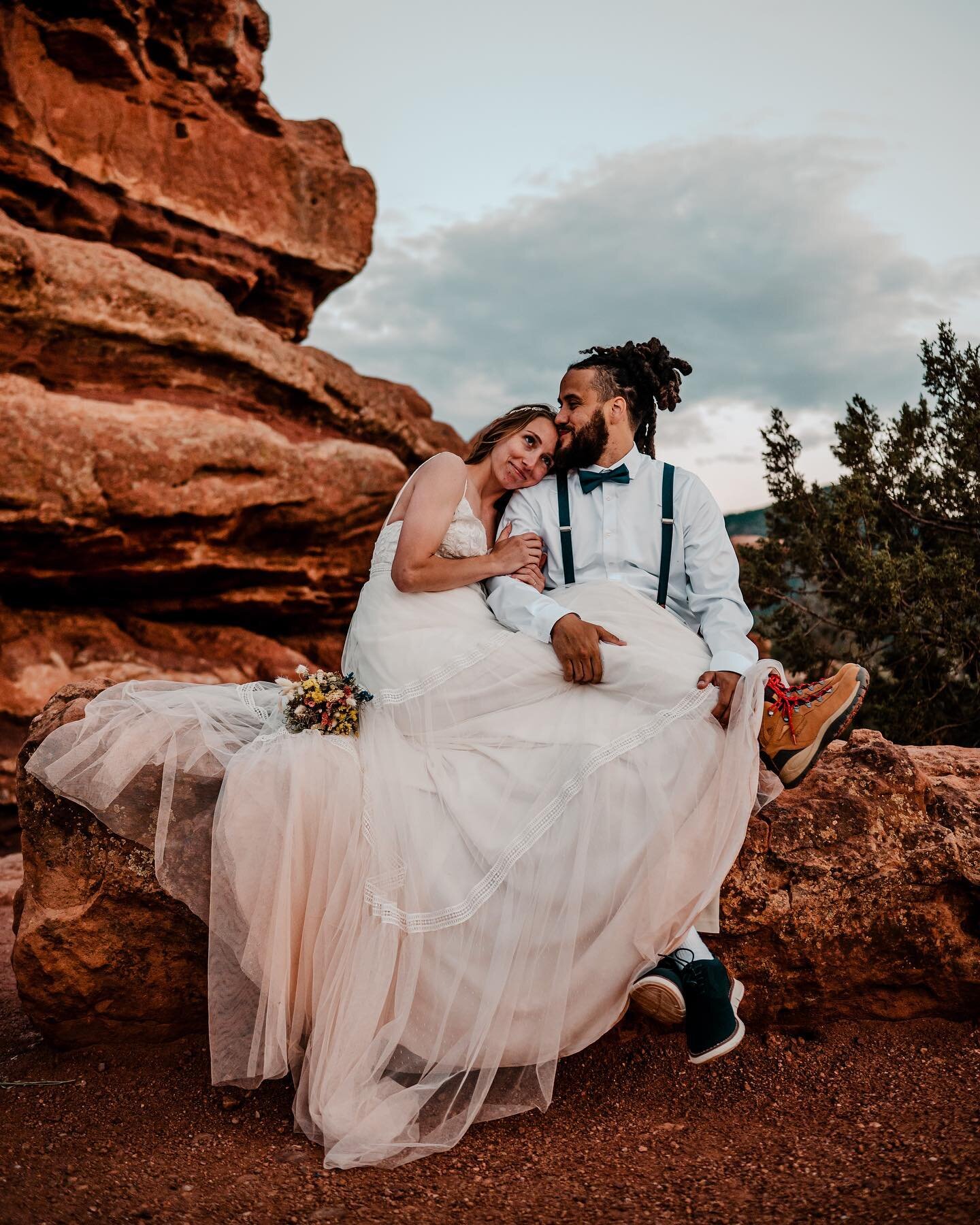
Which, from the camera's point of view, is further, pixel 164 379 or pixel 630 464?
pixel 164 379

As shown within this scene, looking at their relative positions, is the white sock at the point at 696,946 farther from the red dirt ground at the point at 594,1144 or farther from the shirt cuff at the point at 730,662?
the shirt cuff at the point at 730,662

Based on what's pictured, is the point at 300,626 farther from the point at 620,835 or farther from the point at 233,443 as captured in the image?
the point at 620,835

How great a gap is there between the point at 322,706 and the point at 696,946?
1686 millimetres

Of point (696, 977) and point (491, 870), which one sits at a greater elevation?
point (491, 870)

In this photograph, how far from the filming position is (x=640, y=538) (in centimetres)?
483

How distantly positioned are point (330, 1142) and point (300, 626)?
953cm

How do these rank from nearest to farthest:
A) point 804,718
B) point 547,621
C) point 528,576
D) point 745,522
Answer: point 804,718, point 547,621, point 528,576, point 745,522

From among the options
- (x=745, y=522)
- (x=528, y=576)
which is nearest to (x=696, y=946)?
(x=528, y=576)

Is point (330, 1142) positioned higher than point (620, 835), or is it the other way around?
point (620, 835)

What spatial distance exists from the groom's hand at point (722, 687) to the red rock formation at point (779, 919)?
0.59 metres

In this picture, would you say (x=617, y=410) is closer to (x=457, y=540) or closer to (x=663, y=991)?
(x=457, y=540)

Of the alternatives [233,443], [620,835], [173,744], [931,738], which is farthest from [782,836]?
[233,443]

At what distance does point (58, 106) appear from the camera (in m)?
10.3

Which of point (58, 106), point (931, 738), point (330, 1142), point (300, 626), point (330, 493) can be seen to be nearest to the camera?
point (330, 1142)
